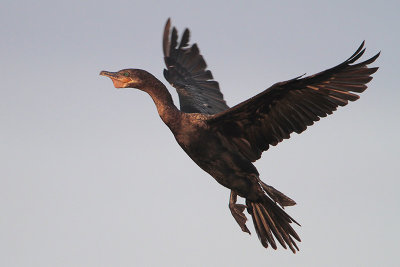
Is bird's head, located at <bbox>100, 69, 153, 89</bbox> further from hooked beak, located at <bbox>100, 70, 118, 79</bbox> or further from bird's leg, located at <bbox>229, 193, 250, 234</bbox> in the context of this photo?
bird's leg, located at <bbox>229, 193, 250, 234</bbox>

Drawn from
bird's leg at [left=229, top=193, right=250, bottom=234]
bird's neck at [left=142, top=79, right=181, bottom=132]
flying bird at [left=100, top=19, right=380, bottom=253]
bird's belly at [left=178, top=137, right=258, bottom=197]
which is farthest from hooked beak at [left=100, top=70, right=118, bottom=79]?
bird's leg at [left=229, top=193, right=250, bottom=234]

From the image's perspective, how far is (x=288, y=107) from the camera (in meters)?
7.92

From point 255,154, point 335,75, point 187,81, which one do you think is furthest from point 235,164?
point 187,81

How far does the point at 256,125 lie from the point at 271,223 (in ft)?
3.95

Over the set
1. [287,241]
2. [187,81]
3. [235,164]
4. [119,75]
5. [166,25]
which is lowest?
[287,241]

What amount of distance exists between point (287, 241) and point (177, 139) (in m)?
1.74

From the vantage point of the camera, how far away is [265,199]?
333 inches

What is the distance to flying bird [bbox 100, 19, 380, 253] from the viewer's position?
7.63 meters

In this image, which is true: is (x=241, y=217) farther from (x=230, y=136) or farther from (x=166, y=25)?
(x=166, y=25)

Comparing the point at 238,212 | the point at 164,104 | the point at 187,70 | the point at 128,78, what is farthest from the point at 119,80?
the point at 187,70

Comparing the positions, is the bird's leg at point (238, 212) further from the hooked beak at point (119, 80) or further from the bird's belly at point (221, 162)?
the hooked beak at point (119, 80)

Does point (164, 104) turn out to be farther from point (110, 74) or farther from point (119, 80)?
point (110, 74)

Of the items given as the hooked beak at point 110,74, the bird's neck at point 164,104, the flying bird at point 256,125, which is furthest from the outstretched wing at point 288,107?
the hooked beak at point 110,74

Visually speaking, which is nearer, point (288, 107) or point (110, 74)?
Answer: point (288, 107)
